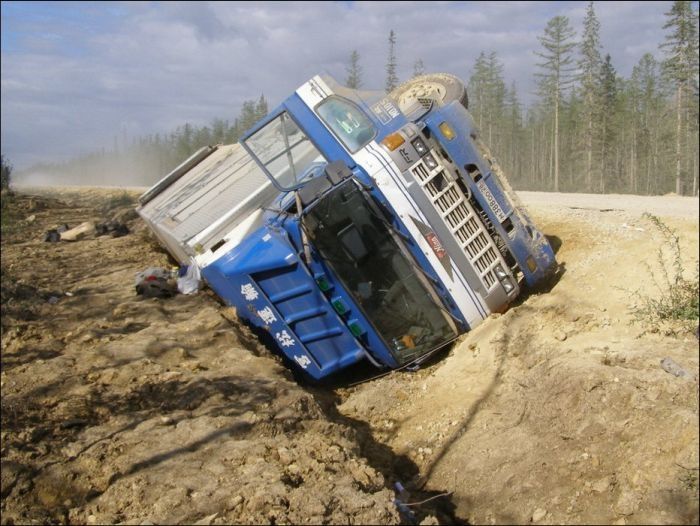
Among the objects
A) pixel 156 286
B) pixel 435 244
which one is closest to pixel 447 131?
pixel 435 244

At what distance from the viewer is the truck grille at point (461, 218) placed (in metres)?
6.32

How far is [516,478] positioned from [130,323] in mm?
5005

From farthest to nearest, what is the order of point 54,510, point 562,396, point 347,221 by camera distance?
point 347,221 < point 562,396 < point 54,510

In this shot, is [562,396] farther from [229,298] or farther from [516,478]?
[229,298]

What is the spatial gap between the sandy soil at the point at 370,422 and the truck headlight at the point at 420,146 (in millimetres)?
1839

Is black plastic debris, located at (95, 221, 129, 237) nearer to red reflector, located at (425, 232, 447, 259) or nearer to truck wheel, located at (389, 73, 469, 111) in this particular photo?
truck wheel, located at (389, 73, 469, 111)

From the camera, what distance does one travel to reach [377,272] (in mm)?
6277

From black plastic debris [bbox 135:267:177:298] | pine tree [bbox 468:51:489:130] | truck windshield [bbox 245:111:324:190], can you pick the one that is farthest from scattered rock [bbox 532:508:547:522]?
pine tree [bbox 468:51:489:130]

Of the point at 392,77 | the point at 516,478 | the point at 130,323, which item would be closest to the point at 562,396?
the point at 516,478

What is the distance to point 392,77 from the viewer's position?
165ft

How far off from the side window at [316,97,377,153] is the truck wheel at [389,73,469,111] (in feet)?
5.01

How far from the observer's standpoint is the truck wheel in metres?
8.21

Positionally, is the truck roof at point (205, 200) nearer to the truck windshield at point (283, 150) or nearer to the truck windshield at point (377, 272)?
the truck windshield at point (283, 150)

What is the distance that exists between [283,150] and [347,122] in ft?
2.48
